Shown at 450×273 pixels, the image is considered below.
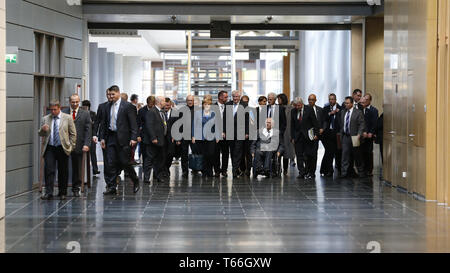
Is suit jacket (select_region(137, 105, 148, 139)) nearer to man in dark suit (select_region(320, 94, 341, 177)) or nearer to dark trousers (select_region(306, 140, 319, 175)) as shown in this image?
dark trousers (select_region(306, 140, 319, 175))

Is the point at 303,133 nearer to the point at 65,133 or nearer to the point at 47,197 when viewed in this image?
the point at 65,133

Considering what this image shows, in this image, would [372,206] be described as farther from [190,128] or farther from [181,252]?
[190,128]

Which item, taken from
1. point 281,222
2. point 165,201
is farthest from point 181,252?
point 165,201

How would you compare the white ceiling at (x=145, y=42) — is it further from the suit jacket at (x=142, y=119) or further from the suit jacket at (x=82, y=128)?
the suit jacket at (x=82, y=128)

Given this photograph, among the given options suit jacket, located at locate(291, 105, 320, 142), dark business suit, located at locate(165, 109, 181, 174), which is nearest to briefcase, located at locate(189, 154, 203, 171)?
dark business suit, located at locate(165, 109, 181, 174)

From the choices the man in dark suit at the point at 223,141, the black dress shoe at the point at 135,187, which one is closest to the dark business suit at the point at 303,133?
the man in dark suit at the point at 223,141

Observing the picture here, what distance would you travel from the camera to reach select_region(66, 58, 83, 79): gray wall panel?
1543 cm

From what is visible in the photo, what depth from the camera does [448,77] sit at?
11.6 m

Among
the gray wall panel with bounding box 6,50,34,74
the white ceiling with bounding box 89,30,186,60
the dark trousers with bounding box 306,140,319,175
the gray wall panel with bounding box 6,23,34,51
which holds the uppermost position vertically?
the white ceiling with bounding box 89,30,186,60

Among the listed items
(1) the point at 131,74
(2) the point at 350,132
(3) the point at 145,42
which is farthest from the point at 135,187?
(1) the point at 131,74

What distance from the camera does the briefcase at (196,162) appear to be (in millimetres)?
16875

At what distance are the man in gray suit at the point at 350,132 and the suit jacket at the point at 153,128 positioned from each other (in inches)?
147

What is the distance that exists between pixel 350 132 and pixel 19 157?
656cm

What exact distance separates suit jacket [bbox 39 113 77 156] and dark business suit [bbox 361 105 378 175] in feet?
20.6
